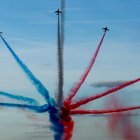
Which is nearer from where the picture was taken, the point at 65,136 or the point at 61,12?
the point at 61,12

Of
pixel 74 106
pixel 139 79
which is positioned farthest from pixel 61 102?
pixel 139 79

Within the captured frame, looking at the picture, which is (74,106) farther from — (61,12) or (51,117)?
(61,12)

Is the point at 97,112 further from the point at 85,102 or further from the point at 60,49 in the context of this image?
the point at 60,49

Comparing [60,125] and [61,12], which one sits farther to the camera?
[60,125]

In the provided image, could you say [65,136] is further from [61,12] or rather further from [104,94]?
[61,12]

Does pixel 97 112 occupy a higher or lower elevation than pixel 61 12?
lower

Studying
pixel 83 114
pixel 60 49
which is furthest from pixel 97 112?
pixel 60 49

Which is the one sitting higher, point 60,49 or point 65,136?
point 60,49

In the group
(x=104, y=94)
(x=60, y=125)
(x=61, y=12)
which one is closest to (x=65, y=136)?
(x=60, y=125)
